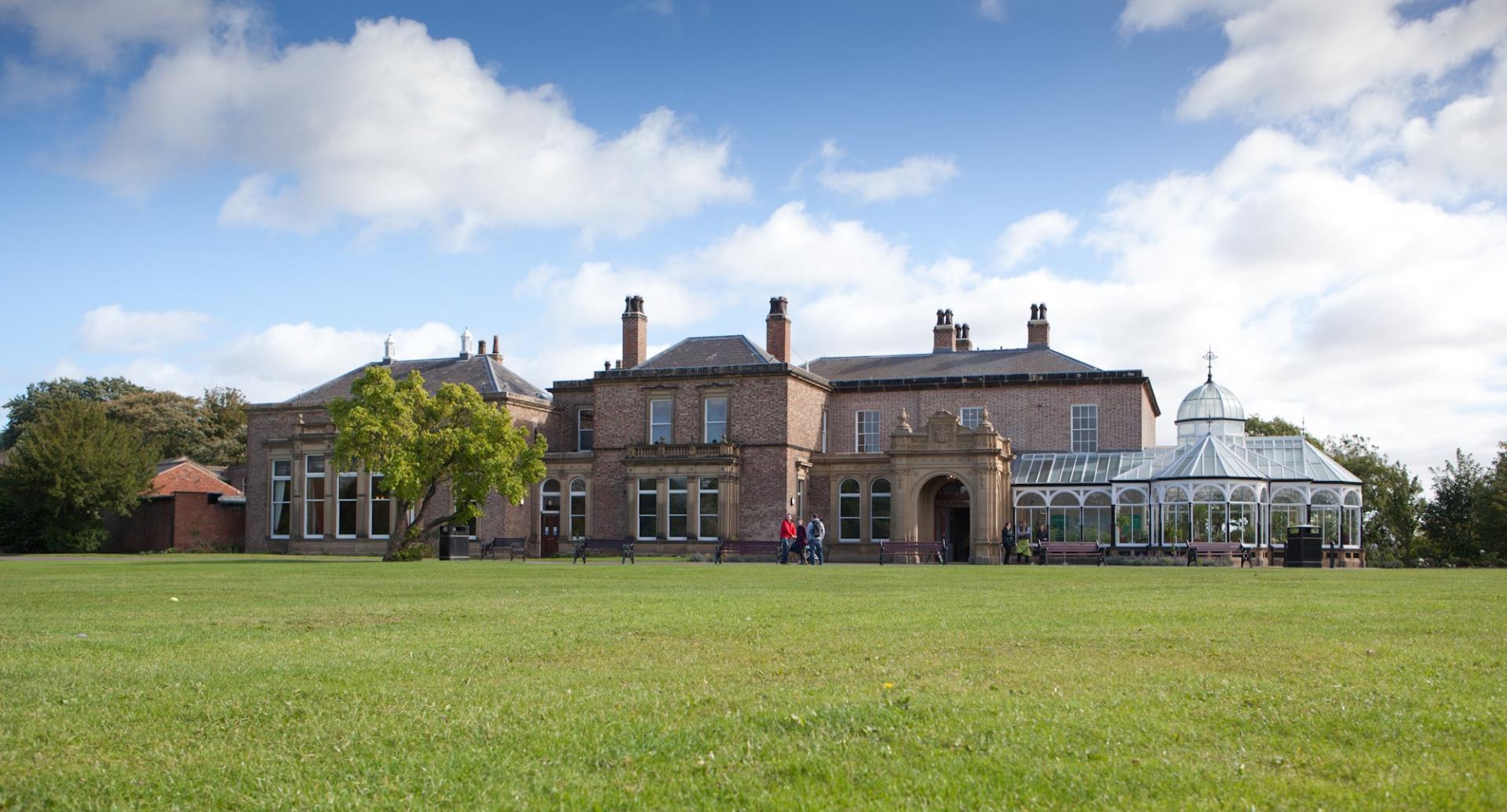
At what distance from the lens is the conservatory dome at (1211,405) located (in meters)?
48.4

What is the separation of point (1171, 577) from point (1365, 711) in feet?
64.1

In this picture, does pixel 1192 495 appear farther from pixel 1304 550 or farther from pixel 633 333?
pixel 633 333

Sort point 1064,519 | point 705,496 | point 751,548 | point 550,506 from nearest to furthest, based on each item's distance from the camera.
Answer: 1. point 751,548
2. point 1064,519
3. point 705,496
4. point 550,506

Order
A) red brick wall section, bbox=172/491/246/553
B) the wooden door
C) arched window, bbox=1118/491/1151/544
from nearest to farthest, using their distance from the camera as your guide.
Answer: arched window, bbox=1118/491/1151/544
the wooden door
red brick wall section, bbox=172/491/246/553

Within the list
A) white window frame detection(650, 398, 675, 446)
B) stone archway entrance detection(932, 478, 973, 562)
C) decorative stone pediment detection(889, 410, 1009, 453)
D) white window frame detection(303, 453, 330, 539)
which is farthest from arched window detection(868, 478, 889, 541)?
white window frame detection(303, 453, 330, 539)

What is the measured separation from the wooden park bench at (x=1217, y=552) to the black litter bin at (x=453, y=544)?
2311 centimetres

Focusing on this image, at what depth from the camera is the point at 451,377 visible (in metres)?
53.6

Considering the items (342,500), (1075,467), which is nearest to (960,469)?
(1075,467)

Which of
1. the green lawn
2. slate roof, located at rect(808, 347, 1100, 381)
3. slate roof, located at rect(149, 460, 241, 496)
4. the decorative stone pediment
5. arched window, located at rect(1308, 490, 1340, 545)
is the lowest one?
the green lawn

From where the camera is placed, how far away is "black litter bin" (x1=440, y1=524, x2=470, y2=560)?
42281 mm

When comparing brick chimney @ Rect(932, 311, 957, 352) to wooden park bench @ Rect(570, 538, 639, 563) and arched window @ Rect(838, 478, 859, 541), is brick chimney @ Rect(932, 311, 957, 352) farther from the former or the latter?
wooden park bench @ Rect(570, 538, 639, 563)

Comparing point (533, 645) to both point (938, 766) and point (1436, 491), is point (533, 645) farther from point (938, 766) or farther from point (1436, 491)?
point (1436, 491)

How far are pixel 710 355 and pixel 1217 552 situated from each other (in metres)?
20.5

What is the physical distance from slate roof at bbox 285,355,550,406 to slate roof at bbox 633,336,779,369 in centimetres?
588
